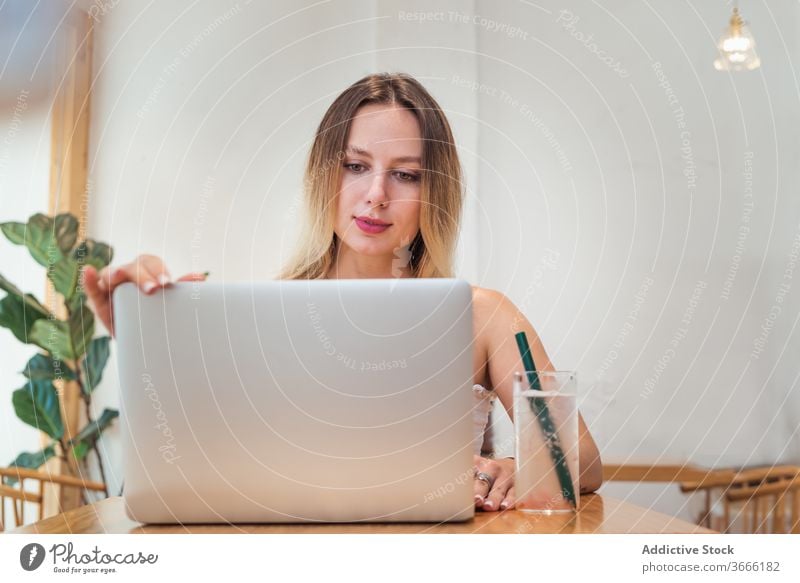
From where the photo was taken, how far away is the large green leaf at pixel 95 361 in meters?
1.72

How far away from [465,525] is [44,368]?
134 centimetres

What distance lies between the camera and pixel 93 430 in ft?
5.68

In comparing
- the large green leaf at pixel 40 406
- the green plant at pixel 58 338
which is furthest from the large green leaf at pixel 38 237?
the large green leaf at pixel 40 406

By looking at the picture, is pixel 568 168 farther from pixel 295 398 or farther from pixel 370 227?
pixel 295 398

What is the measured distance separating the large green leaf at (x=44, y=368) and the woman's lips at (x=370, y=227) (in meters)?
0.84

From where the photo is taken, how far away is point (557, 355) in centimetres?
155

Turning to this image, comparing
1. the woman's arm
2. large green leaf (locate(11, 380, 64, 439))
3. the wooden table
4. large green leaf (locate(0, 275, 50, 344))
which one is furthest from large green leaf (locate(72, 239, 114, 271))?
the wooden table

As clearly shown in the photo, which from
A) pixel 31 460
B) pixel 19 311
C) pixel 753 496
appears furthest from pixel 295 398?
pixel 31 460

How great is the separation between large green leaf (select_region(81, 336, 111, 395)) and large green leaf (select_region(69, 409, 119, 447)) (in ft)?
0.19

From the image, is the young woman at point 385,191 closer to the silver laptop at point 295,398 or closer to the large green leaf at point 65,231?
the silver laptop at point 295,398

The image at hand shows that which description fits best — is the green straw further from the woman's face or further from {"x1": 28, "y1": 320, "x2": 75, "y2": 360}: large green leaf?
{"x1": 28, "y1": 320, "x2": 75, "y2": 360}: large green leaf

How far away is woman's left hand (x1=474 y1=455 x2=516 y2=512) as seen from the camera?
2.13ft
